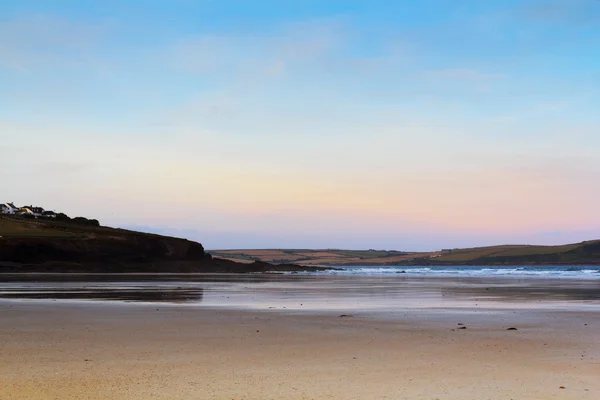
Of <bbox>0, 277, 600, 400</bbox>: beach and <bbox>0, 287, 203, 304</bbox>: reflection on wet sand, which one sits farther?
<bbox>0, 287, 203, 304</bbox>: reflection on wet sand

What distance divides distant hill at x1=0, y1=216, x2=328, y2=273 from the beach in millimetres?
64517

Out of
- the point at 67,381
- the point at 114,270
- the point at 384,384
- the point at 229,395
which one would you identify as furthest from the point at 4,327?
the point at 114,270

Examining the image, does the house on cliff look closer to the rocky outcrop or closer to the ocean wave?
the rocky outcrop

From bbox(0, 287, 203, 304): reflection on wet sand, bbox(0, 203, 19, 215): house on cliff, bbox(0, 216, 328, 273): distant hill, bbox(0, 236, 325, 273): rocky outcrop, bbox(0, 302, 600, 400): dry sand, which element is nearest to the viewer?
bbox(0, 302, 600, 400): dry sand

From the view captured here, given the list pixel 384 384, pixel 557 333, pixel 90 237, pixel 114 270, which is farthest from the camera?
pixel 90 237

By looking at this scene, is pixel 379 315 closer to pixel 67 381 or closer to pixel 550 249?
pixel 67 381

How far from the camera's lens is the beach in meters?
8.69

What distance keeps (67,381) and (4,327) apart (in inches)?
308

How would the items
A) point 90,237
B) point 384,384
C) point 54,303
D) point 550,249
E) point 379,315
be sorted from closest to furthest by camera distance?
point 384,384 < point 379,315 < point 54,303 < point 90,237 < point 550,249

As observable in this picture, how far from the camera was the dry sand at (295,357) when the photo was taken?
28.4 ft

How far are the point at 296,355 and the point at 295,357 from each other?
0.77 feet

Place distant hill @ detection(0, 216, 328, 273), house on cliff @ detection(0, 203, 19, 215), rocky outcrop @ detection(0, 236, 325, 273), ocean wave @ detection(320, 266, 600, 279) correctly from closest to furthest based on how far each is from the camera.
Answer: rocky outcrop @ detection(0, 236, 325, 273), distant hill @ detection(0, 216, 328, 273), ocean wave @ detection(320, 266, 600, 279), house on cliff @ detection(0, 203, 19, 215)

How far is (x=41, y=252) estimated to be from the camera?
8431 centimetres

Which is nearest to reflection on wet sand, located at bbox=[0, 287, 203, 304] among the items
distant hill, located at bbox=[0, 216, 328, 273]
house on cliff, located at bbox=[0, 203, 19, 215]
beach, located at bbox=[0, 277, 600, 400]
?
beach, located at bbox=[0, 277, 600, 400]
